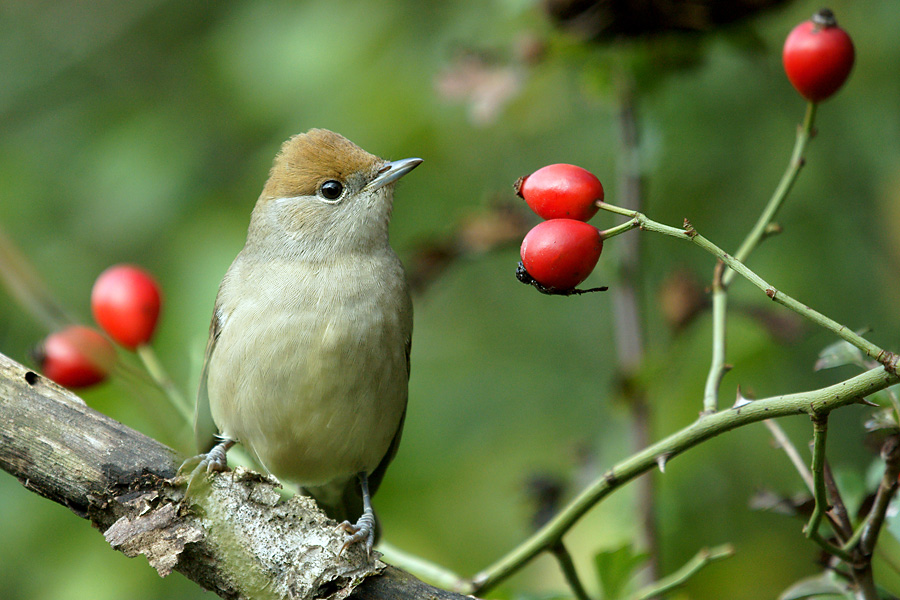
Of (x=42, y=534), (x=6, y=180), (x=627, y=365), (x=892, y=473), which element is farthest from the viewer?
(x=6, y=180)

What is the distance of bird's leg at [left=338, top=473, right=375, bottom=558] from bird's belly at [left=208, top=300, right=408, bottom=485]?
24 centimetres

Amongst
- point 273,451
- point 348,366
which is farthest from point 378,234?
point 273,451

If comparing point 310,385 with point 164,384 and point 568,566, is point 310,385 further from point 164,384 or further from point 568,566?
point 568,566

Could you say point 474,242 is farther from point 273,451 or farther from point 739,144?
point 739,144

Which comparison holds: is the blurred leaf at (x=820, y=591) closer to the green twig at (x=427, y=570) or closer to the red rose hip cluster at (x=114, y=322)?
the green twig at (x=427, y=570)

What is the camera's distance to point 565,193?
2.20m

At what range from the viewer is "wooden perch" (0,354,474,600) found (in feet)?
8.11

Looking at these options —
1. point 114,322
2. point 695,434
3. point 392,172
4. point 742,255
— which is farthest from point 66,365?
point 742,255

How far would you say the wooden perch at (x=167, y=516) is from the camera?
247 centimetres

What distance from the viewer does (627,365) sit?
387cm

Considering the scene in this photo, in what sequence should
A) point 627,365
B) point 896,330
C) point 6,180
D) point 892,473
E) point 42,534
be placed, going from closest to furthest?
point 892,473 < point 627,365 < point 42,534 < point 896,330 < point 6,180

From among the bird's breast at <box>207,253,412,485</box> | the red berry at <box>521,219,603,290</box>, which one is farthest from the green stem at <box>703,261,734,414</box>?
the bird's breast at <box>207,253,412,485</box>

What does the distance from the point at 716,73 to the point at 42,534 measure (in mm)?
4292

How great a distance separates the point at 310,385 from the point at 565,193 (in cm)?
167
